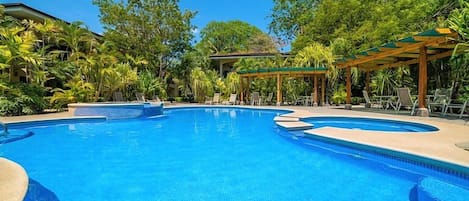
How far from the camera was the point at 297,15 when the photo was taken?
30.1m

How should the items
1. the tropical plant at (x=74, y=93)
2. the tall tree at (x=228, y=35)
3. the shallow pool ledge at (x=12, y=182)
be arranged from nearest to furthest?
1. the shallow pool ledge at (x=12, y=182)
2. the tropical plant at (x=74, y=93)
3. the tall tree at (x=228, y=35)

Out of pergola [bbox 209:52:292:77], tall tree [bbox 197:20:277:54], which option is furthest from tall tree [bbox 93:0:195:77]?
tall tree [bbox 197:20:277:54]

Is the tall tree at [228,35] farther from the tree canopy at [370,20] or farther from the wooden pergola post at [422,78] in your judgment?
the wooden pergola post at [422,78]

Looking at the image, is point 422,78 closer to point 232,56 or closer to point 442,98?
point 442,98

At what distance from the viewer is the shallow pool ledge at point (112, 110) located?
38.3 feet

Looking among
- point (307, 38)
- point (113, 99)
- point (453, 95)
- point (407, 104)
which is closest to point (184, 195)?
point (407, 104)

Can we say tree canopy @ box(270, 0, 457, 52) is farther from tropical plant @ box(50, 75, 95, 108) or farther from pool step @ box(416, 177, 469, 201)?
pool step @ box(416, 177, 469, 201)

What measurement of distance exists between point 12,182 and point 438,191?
4.63m

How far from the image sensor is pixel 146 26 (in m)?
21.5

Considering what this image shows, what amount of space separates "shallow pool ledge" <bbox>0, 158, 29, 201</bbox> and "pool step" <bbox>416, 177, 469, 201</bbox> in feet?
13.5

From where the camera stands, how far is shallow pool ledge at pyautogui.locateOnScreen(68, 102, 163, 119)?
11680mm

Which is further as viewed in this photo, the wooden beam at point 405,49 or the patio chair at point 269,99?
the patio chair at point 269,99

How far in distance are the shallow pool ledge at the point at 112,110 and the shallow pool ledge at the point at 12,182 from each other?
27.2 feet

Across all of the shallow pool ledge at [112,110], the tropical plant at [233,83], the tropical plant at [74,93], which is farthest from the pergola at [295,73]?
the tropical plant at [74,93]
